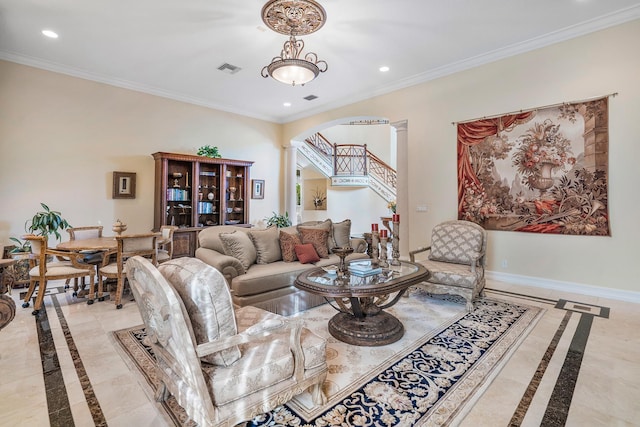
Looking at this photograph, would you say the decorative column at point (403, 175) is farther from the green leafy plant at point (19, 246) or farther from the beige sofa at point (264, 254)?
the green leafy plant at point (19, 246)

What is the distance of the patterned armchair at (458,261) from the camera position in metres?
3.44

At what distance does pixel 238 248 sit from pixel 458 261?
2.76 meters

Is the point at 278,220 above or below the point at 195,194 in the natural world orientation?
below

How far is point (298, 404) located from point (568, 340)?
95.8 inches

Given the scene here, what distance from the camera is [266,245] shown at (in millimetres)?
3797

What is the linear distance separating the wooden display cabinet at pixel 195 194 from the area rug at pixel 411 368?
314 centimetres

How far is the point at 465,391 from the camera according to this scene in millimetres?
1967

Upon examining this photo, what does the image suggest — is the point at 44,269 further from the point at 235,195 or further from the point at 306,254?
the point at 235,195

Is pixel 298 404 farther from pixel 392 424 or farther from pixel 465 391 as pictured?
pixel 465 391

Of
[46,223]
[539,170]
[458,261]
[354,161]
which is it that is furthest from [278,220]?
[539,170]

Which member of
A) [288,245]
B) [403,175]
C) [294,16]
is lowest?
[288,245]

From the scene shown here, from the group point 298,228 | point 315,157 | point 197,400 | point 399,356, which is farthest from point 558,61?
point 315,157

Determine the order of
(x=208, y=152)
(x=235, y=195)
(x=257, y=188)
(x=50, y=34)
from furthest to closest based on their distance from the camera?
(x=257, y=188) < (x=235, y=195) < (x=208, y=152) < (x=50, y=34)

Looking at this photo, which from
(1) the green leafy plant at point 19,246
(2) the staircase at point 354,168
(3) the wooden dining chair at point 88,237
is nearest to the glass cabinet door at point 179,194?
(3) the wooden dining chair at point 88,237
